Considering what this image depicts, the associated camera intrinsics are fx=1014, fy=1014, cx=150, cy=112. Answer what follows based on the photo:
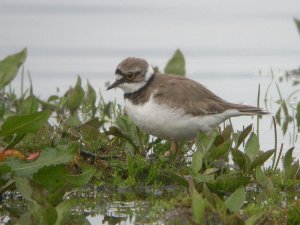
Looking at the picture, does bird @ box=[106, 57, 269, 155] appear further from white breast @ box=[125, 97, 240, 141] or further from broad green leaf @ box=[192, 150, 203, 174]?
broad green leaf @ box=[192, 150, 203, 174]

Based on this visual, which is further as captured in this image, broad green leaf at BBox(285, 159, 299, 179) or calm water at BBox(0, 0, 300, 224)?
calm water at BBox(0, 0, 300, 224)

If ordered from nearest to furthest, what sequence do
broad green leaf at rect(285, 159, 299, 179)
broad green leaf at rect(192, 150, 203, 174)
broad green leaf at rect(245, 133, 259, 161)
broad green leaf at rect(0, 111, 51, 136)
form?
1. broad green leaf at rect(0, 111, 51, 136)
2. broad green leaf at rect(192, 150, 203, 174)
3. broad green leaf at rect(245, 133, 259, 161)
4. broad green leaf at rect(285, 159, 299, 179)

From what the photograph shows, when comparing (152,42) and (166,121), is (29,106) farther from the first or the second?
(152,42)

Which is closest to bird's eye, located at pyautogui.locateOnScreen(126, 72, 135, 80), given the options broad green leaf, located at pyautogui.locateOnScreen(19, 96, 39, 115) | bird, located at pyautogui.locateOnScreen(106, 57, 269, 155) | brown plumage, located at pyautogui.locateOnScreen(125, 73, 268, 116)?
bird, located at pyautogui.locateOnScreen(106, 57, 269, 155)

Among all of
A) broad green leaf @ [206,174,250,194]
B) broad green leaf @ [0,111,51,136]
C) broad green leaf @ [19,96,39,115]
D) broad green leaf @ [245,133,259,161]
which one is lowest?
broad green leaf @ [206,174,250,194]

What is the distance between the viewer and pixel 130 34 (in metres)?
16.2

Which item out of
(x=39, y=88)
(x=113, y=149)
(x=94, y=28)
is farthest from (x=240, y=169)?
(x=94, y=28)

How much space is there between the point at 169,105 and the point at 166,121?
0.15m

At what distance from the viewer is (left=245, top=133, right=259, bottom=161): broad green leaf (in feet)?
25.5

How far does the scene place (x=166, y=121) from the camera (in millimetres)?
8883

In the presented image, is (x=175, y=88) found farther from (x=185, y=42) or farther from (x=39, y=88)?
(x=185, y=42)

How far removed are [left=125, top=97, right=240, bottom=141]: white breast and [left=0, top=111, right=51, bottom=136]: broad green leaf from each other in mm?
1872

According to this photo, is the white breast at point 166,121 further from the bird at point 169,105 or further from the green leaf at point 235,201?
the green leaf at point 235,201

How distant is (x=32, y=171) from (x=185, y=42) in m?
8.94
